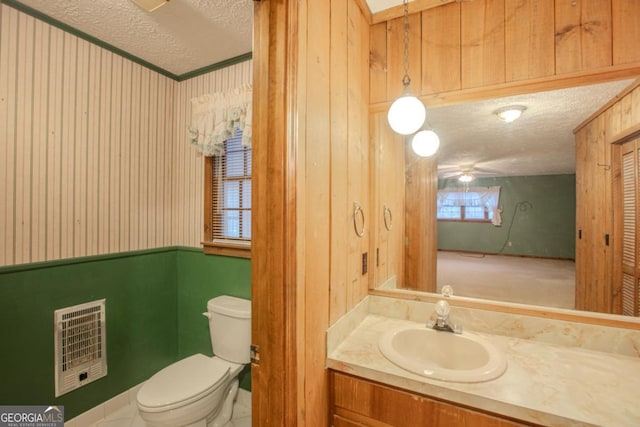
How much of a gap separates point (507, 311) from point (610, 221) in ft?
2.08

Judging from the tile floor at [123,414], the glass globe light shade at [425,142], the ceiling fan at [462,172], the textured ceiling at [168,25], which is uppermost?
the textured ceiling at [168,25]

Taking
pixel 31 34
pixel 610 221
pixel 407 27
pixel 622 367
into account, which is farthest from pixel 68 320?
pixel 610 221

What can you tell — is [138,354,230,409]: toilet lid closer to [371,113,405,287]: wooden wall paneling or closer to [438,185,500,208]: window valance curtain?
[371,113,405,287]: wooden wall paneling

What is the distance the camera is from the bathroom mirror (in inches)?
54.2

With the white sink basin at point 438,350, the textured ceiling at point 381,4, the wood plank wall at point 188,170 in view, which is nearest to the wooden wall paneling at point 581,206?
the white sink basin at point 438,350

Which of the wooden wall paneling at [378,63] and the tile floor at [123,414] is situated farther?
the tile floor at [123,414]

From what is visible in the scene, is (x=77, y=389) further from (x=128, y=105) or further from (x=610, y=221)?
(x=610, y=221)

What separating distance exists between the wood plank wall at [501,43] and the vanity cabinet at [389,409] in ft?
4.36

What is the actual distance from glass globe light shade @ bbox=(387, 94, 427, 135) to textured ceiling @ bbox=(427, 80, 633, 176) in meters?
0.33

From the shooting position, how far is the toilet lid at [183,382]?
144 cm

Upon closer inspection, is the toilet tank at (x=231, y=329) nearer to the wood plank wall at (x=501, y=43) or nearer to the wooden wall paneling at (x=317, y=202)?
the wooden wall paneling at (x=317, y=202)

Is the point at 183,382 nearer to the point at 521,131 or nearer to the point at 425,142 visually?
the point at 425,142

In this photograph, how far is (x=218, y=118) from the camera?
202 centimetres

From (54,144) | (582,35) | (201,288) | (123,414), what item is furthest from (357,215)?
(123,414)
